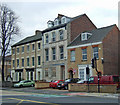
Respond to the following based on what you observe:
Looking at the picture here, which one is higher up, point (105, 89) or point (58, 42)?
point (58, 42)

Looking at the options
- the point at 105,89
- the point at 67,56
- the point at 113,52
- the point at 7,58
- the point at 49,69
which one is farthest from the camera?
the point at 7,58

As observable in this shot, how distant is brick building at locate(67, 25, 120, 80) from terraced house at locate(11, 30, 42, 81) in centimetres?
1013

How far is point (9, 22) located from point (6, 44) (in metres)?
4.69

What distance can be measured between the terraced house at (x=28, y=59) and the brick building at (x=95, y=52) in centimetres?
1013

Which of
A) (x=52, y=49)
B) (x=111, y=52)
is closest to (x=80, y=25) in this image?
(x=52, y=49)

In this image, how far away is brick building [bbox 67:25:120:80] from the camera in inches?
1323

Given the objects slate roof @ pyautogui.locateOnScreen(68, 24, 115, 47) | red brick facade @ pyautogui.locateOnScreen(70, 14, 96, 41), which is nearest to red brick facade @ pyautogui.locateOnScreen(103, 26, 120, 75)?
slate roof @ pyautogui.locateOnScreen(68, 24, 115, 47)

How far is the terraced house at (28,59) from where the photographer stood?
46.7 metres

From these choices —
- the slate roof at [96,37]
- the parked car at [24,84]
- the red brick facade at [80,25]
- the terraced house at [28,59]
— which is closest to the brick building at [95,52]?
the slate roof at [96,37]

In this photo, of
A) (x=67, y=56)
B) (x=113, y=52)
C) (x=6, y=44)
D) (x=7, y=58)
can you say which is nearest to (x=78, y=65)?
(x=67, y=56)

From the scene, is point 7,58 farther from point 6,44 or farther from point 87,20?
point 87,20

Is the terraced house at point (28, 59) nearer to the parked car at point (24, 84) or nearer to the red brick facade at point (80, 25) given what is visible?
the parked car at point (24, 84)

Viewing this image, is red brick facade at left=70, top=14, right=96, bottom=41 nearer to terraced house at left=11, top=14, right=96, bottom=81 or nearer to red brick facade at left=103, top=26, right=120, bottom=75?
terraced house at left=11, top=14, right=96, bottom=81

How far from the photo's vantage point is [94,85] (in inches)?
982
